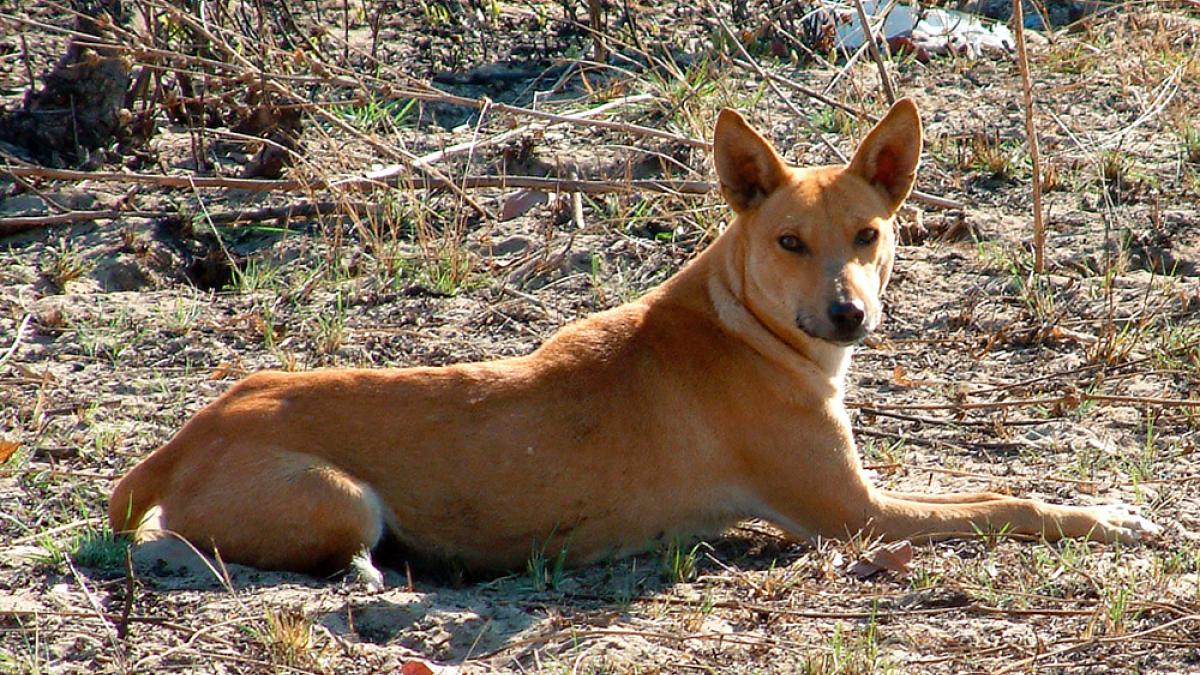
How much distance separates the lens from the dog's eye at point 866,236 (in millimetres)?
4961

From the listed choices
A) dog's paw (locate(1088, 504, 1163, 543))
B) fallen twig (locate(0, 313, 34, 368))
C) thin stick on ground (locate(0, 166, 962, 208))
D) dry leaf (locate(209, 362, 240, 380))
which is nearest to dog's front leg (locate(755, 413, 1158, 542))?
dog's paw (locate(1088, 504, 1163, 543))

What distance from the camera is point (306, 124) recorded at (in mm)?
8492

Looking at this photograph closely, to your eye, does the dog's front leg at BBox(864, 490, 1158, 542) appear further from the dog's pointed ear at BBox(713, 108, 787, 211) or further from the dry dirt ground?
the dog's pointed ear at BBox(713, 108, 787, 211)

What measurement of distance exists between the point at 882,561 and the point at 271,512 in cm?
195

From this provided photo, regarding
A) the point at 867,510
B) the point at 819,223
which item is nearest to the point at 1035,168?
the point at 819,223

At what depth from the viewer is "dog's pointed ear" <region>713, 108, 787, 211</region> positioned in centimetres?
506

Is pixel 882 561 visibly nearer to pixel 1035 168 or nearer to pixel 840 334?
pixel 840 334

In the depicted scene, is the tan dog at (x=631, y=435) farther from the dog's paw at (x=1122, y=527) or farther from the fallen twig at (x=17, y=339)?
the fallen twig at (x=17, y=339)

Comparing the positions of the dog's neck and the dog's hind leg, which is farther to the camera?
the dog's neck

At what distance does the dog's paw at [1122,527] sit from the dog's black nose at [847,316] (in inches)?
40.9

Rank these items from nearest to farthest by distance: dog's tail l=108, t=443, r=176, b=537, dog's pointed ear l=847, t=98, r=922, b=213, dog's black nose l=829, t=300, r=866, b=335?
dog's tail l=108, t=443, r=176, b=537
dog's black nose l=829, t=300, r=866, b=335
dog's pointed ear l=847, t=98, r=922, b=213

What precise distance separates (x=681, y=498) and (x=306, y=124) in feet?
14.7

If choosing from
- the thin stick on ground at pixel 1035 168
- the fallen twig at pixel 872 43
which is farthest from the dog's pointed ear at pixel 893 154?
the fallen twig at pixel 872 43

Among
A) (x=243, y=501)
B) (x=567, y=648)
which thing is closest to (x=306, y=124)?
(x=243, y=501)
